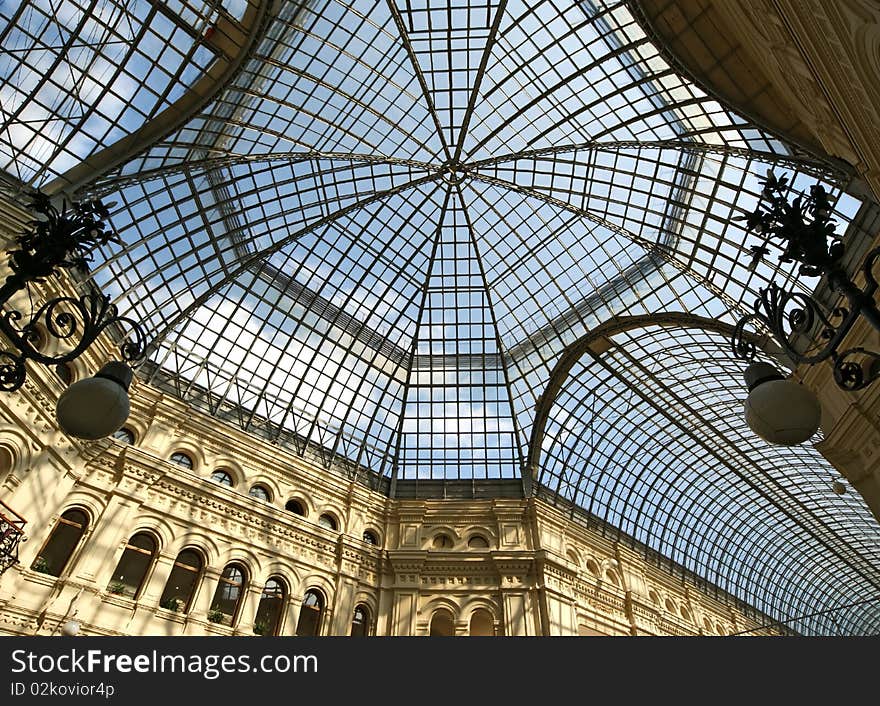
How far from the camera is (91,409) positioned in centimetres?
657

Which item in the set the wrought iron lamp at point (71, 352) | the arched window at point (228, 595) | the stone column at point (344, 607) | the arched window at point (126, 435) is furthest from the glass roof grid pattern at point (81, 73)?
the stone column at point (344, 607)

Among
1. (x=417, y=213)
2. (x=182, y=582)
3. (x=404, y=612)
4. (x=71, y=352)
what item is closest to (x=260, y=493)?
(x=182, y=582)

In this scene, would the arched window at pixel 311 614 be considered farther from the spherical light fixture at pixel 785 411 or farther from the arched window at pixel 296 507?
the spherical light fixture at pixel 785 411

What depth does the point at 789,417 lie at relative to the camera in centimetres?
644

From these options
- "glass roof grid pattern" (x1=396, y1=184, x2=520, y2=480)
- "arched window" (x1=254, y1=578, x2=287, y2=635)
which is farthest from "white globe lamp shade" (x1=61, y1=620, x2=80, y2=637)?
"glass roof grid pattern" (x1=396, y1=184, x2=520, y2=480)

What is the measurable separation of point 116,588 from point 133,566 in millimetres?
1071

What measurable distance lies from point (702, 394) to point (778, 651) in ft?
126

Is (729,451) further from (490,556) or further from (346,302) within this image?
(346,302)

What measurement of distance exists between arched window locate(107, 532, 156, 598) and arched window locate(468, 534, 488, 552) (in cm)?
1545

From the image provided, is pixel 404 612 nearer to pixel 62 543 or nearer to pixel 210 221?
pixel 62 543

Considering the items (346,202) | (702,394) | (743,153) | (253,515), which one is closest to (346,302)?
(346,202)

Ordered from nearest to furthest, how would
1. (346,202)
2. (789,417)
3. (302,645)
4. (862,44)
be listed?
(302,645) < (789,417) < (862,44) < (346,202)

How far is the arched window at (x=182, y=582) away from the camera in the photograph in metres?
22.3

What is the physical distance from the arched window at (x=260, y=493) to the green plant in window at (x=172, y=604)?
18.5 ft
